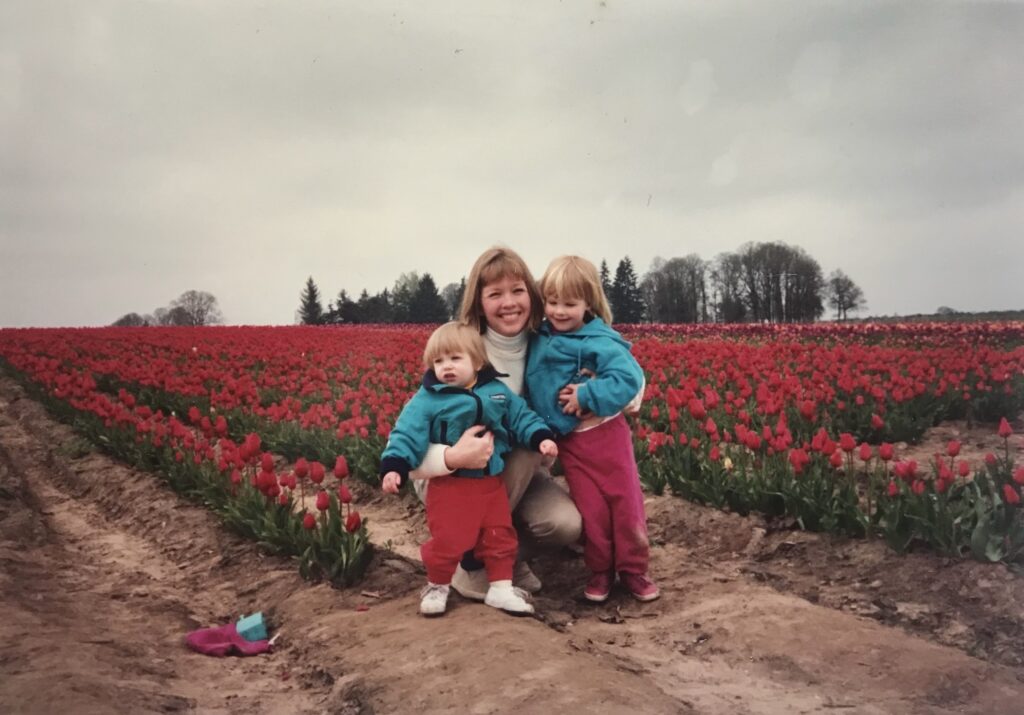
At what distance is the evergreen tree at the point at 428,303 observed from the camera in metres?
5.64

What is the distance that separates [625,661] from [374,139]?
322 centimetres

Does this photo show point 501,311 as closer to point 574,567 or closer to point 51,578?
point 574,567

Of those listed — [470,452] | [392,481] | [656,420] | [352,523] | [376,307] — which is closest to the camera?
[392,481]

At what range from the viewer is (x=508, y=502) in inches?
128

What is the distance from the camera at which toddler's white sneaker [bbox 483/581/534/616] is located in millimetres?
3047

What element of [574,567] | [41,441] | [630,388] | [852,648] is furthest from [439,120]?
[41,441]

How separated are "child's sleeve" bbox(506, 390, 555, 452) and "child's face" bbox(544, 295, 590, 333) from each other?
0.38 metres

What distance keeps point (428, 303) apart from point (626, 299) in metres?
3.03

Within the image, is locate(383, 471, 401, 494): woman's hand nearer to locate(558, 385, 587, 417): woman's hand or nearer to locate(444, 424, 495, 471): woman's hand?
locate(444, 424, 495, 471): woman's hand

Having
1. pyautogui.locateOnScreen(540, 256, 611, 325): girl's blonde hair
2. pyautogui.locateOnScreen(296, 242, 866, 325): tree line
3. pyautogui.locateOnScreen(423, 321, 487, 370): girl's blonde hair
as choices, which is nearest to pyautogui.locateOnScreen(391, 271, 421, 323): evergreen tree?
pyautogui.locateOnScreen(296, 242, 866, 325): tree line

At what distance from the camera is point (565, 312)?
3.23 meters

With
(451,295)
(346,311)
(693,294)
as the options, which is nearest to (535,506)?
(451,295)

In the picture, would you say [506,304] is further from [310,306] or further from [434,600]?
[310,306]

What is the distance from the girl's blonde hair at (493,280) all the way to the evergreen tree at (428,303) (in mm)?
2275
